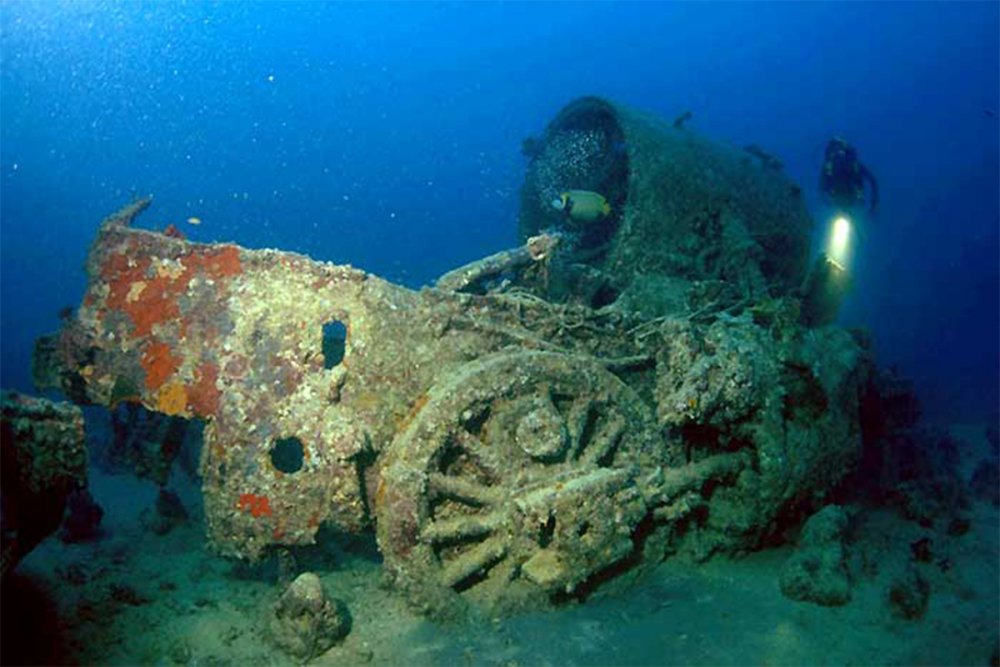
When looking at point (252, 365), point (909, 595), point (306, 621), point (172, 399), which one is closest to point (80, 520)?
point (172, 399)

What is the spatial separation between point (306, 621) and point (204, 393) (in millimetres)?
1626

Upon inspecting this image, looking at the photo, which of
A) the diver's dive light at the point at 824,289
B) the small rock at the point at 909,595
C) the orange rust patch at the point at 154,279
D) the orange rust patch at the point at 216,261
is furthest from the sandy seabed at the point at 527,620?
the diver's dive light at the point at 824,289

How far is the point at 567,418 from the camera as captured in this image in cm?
472

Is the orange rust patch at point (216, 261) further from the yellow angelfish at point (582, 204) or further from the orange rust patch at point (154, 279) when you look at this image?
the yellow angelfish at point (582, 204)

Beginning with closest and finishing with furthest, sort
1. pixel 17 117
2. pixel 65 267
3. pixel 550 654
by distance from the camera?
pixel 550 654 < pixel 65 267 < pixel 17 117

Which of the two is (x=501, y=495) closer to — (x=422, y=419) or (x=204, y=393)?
(x=422, y=419)

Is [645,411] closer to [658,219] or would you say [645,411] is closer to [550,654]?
[550,654]

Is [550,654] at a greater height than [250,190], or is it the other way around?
[250,190]

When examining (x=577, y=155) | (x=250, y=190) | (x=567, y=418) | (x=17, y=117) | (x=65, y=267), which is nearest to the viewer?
(x=567, y=418)

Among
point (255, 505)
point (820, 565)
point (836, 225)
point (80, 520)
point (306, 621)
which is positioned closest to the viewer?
point (306, 621)

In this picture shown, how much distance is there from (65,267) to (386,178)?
5762 centimetres

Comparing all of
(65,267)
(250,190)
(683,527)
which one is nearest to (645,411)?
(683,527)

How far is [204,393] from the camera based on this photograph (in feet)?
13.5

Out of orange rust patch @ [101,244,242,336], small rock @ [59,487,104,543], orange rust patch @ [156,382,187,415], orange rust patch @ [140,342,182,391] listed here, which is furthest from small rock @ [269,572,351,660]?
small rock @ [59,487,104,543]
